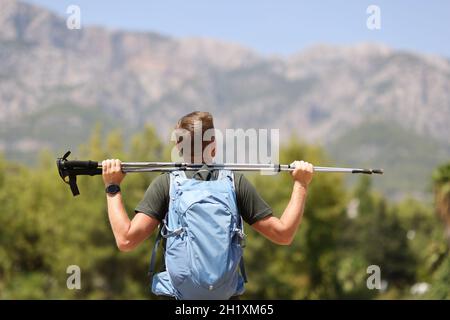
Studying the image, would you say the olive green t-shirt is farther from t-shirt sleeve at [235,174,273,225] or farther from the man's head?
the man's head

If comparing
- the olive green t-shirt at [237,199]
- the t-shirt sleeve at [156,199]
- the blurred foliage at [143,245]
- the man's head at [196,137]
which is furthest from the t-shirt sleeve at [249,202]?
the blurred foliage at [143,245]

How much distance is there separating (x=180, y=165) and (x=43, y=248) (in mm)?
36813

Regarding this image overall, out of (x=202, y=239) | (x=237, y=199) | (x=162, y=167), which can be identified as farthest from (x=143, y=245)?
(x=202, y=239)

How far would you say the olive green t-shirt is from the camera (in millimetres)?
3559

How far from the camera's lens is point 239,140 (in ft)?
14.7

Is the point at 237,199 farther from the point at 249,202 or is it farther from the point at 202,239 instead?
the point at 202,239

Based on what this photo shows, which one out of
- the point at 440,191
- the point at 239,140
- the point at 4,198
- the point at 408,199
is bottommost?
the point at 408,199

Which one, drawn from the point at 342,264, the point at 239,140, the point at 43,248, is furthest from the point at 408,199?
the point at 239,140

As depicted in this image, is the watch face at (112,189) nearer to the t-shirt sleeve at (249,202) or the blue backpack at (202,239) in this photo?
the blue backpack at (202,239)

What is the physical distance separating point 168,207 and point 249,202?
42 centimetres

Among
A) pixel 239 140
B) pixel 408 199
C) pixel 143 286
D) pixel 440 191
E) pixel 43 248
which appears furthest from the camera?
pixel 408 199

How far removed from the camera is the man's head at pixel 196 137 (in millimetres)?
3576

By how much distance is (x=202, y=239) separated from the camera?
3.40m
